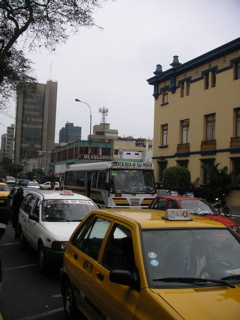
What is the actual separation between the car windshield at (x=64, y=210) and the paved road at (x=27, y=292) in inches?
46.2

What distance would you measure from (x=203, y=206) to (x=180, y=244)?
7337 mm

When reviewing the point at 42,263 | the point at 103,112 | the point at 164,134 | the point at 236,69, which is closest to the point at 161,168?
the point at 164,134

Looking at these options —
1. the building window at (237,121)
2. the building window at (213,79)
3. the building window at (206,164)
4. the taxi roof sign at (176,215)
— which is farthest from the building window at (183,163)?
the taxi roof sign at (176,215)

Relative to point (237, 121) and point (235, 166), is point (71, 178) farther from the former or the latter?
point (237, 121)

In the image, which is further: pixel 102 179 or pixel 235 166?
pixel 235 166

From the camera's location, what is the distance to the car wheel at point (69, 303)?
14.1 ft

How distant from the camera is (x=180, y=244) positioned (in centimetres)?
332

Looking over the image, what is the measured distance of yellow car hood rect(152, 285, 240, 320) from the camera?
2387mm

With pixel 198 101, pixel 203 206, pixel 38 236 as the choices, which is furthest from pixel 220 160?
pixel 38 236

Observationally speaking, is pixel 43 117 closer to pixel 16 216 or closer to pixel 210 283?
pixel 16 216

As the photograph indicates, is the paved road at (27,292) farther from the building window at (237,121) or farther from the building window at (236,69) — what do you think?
the building window at (236,69)

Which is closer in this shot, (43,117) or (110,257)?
(110,257)

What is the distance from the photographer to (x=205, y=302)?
2.55 m

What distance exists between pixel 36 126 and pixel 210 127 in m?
112
